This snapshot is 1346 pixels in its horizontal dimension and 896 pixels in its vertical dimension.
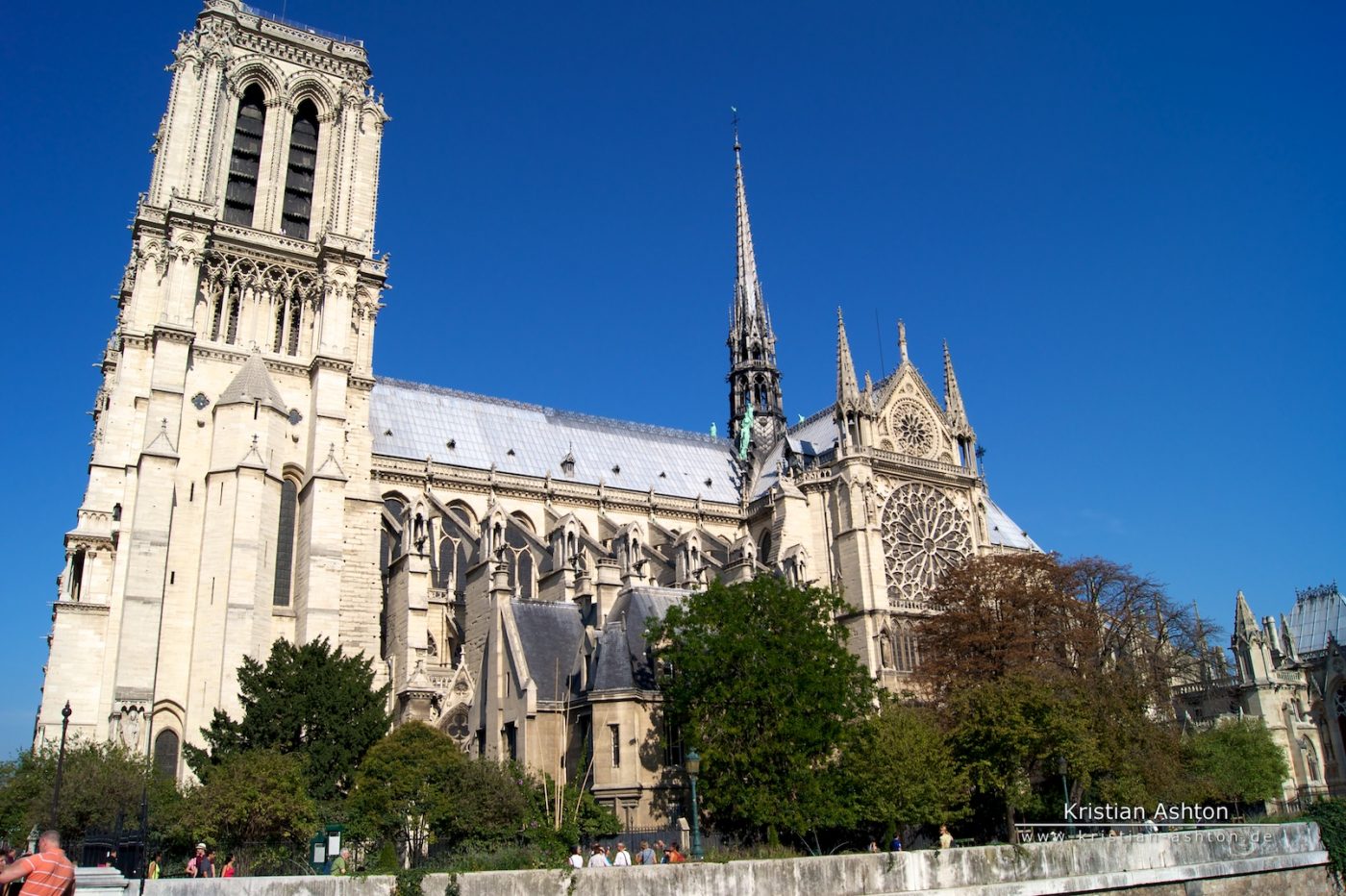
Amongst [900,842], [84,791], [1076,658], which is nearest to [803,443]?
[1076,658]

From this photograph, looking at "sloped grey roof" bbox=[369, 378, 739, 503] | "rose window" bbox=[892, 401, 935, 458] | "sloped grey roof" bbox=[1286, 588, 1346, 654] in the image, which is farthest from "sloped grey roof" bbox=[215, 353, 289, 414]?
"sloped grey roof" bbox=[1286, 588, 1346, 654]

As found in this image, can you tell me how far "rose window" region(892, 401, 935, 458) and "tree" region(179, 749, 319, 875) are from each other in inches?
1305

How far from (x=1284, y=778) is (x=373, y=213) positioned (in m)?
42.3

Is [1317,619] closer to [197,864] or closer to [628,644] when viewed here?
[628,644]

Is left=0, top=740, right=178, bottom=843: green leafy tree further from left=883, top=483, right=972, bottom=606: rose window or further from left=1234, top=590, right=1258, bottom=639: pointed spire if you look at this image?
left=1234, top=590, right=1258, bottom=639: pointed spire

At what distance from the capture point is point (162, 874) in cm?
2202

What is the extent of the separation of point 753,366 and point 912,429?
12.7 meters

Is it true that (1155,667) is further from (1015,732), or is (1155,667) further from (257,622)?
(257,622)

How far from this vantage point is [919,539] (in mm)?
48625

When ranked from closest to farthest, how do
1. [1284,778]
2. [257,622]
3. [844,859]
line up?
[844,859] < [257,622] < [1284,778]

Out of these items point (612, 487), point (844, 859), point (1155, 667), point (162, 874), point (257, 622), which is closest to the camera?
point (844, 859)

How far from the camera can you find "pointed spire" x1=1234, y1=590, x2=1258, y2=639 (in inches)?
1865

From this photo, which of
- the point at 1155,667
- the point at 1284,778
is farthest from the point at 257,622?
the point at 1284,778

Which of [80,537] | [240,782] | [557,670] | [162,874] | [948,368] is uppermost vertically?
[948,368]
